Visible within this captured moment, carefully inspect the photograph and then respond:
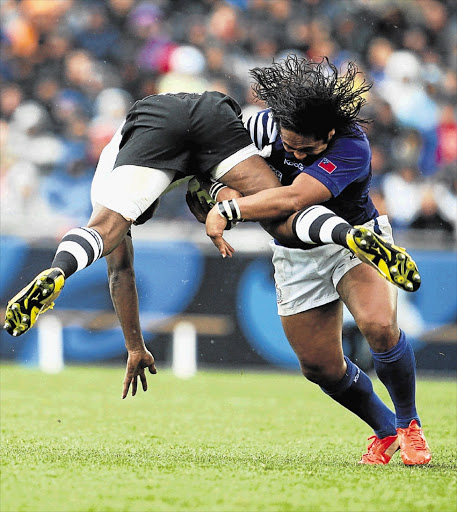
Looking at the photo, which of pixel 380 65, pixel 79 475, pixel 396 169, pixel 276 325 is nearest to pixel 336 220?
pixel 79 475

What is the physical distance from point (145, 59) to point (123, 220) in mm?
7759

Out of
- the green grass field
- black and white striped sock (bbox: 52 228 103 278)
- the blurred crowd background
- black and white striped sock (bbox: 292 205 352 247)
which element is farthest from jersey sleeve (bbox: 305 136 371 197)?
the blurred crowd background

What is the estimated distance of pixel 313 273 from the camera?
525 cm

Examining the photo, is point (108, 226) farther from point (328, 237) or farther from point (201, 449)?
point (201, 449)

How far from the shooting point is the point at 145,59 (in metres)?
12.2

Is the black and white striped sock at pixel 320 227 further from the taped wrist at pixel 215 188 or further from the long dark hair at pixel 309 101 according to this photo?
the taped wrist at pixel 215 188

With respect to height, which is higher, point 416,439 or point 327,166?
point 327,166

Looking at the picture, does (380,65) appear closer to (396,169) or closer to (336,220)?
(396,169)

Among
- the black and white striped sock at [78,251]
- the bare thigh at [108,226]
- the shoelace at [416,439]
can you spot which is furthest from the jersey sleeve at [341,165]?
the shoelace at [416,439]

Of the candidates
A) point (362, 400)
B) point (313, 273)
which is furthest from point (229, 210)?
point (362, 400)

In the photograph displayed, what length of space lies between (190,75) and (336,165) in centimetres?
701

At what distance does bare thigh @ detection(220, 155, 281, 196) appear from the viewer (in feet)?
16.5

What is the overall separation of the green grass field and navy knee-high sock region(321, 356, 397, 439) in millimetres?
241

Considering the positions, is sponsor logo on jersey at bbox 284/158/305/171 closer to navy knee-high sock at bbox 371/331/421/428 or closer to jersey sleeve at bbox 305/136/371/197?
jersey sleeve at bbox 305/136/371/197
